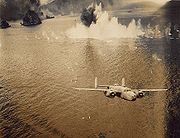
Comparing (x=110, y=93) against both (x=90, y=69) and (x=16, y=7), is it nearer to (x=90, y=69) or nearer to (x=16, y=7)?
(x=90, y=69)

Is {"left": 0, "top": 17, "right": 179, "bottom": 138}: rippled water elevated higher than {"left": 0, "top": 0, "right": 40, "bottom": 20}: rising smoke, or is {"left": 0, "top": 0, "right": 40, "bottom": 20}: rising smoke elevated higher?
{"left": 0, "top": 0, "right": 40, "bottom": 20}: rising smoke

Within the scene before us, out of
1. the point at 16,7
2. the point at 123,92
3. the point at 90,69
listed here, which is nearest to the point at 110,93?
the point at 123,92

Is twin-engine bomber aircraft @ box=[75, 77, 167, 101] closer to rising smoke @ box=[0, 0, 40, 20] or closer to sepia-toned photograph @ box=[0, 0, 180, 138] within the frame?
sepia-toned photograph @ box=[0, 0, 180, 138]

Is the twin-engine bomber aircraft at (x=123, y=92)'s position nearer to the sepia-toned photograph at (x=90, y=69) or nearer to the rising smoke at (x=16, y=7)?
the sepia-toned photograph at (x=90, y=69)

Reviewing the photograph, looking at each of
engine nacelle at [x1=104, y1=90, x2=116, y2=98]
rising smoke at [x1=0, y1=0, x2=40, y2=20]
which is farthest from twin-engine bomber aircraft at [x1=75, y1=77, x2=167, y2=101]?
rising smoke at [x1=0, y1=0, x2=40, y2=20]

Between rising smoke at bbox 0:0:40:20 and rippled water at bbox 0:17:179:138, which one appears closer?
rippled water at bbox 0:17:179:138

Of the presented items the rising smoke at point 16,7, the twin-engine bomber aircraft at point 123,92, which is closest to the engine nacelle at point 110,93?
the twin-engine bomber aircraft at point 123,92
